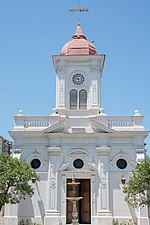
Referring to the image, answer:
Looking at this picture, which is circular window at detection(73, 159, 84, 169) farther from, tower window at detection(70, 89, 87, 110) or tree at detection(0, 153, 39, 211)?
tower window at detection(70, 89, 87, 110)

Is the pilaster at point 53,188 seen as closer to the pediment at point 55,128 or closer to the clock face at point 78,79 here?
the pediment at point 55,128

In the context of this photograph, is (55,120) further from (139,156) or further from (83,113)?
(139,156)

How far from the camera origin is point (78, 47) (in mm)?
33594

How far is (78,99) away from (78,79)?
6.24 feet

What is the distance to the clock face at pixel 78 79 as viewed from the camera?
1296 inches

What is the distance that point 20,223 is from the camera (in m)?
28.3

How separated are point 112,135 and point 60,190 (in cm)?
A: 624

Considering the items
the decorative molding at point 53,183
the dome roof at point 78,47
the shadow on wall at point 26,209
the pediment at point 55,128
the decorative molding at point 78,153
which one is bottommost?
the shadow on wall at point 26,209

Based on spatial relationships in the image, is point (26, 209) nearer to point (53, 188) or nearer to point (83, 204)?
point (53, 188)

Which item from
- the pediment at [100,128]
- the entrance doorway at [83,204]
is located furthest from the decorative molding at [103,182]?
the pediment at [100,128]

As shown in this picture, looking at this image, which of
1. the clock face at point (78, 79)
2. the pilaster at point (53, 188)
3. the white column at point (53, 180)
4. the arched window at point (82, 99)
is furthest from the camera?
the clock face at point (78, 79)

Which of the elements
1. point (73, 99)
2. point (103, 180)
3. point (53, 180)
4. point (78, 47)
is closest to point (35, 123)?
point (73, 99)

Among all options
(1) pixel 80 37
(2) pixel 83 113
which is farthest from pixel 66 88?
(1) pixel 80 37

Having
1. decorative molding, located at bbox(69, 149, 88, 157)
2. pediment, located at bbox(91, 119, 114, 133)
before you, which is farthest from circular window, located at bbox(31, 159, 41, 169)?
pediment, located at bbox(91, 119, 114, 133)
